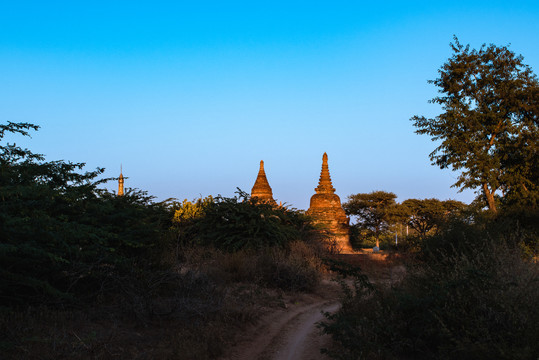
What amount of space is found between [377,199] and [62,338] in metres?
45.3

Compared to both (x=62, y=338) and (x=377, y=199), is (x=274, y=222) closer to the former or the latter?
(x=62, y=338)

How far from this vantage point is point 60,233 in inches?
287

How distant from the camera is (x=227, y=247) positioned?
17.5 meters

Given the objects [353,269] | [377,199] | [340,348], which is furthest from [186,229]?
[377,199]

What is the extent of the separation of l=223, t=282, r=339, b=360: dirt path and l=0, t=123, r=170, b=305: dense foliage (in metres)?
3.13

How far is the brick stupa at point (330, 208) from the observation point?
102 ft

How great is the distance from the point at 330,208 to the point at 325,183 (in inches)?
84.2

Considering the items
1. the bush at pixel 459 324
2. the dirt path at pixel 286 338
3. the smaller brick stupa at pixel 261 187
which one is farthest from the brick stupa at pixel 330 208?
the bush at pixel 459 324

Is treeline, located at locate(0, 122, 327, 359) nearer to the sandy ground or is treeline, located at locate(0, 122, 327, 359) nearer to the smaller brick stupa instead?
the sandy ground

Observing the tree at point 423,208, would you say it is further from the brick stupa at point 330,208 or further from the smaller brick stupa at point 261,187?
the smaller brick stupa at point 261,187

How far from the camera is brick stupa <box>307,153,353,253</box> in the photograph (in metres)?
31.0

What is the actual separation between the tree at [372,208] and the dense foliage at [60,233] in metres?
38.6

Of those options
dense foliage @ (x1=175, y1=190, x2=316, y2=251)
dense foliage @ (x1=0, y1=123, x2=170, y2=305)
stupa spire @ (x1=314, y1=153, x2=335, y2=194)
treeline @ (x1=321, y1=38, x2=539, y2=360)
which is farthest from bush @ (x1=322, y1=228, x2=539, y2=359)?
stupa spire @ (x1=314, y1=153, x2=335, y2=194)

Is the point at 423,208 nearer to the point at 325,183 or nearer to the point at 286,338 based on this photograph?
the point at 325,183
